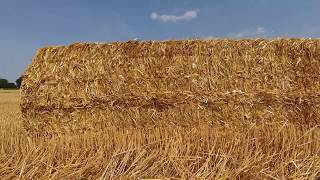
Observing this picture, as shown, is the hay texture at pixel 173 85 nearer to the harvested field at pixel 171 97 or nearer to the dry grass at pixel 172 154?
the harvested field at pixel 171 97

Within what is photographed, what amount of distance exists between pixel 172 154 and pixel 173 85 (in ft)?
6.59

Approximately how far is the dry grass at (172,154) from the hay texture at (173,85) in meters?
0.25

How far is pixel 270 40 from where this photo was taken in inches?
310

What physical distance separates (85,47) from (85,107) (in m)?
1.05

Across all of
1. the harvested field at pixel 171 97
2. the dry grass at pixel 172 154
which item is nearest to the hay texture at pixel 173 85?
the harvested field at pixel 171 97

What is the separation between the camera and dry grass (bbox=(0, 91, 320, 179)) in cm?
513

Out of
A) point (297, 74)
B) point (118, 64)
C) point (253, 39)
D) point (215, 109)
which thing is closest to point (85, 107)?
point (118, 64)

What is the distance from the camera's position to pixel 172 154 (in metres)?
5.76

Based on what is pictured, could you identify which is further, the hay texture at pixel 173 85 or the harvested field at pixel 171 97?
the hay texture at pixel 173 85

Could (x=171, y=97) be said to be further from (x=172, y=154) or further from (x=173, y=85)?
(x=172, y=154)

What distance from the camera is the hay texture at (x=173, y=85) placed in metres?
7.42

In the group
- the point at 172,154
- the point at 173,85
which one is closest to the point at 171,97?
the point at 173,85

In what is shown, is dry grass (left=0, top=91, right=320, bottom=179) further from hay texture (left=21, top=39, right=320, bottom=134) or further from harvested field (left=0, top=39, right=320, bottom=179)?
hay texture (left=21, top=39, right=320, bottom=134)

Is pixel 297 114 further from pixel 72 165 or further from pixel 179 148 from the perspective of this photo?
pixel 72 165
